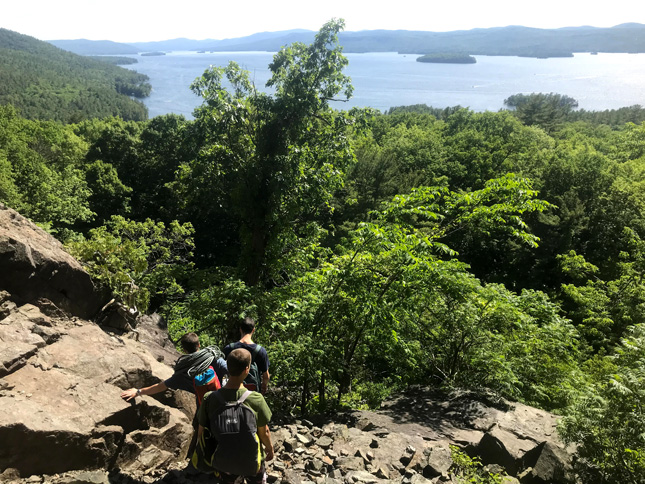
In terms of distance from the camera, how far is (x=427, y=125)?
242 feet

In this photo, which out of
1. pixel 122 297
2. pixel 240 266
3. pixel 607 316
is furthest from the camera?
pixel 607 316

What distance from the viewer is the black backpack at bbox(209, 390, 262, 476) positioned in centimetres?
367

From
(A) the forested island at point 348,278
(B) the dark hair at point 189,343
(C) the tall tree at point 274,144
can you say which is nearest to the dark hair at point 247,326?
(B) the dark hair at point 189,343

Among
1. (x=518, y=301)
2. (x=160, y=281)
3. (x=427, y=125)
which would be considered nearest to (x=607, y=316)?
(x=518, y=301)

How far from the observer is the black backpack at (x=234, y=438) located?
12.1 ft

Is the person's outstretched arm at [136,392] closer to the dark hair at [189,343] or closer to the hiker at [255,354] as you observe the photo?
the dark hair at [189,343]

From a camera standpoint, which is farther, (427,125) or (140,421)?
(427,125)

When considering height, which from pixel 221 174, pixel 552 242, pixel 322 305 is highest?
pixel 221 174

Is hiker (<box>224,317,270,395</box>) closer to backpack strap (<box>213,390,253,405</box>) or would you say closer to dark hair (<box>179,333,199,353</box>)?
dark hair (<box>179,333,199,353</box>)

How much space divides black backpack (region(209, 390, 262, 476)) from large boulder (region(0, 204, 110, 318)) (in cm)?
395

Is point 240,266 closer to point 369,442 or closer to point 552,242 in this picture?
point 369,442

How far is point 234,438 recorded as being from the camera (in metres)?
3.69

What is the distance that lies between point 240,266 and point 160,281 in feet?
8.73

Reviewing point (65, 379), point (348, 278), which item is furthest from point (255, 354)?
point (348, 278)
